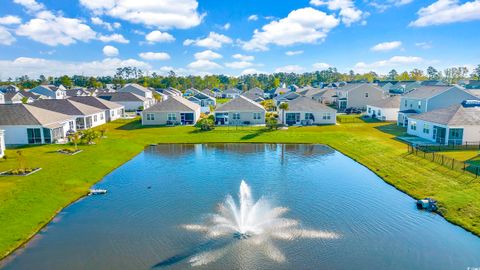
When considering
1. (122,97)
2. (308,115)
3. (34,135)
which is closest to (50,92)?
(122,97)

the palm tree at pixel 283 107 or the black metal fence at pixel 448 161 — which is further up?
the palm tree at pixel 283 107

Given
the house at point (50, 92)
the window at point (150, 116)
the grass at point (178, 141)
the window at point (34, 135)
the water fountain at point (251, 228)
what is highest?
the house at point (50, 92)

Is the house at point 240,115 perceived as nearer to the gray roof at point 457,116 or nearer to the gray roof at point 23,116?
the gray roof at point 23,116

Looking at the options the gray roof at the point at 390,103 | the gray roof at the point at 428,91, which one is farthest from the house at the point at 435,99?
the gray roof at the point at 390,103

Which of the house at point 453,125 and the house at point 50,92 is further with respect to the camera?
the house at point 50,92

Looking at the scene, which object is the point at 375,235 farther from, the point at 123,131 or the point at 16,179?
the point at 123,131

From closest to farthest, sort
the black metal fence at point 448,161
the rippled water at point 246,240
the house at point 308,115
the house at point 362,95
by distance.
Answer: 1. the rippled water at point 246,240
2. the black metal fence at point 448,161
3. the house at point 308,115
4. the house at point 362,95

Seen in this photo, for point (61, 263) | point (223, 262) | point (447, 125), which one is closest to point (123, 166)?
point (61, 263)
